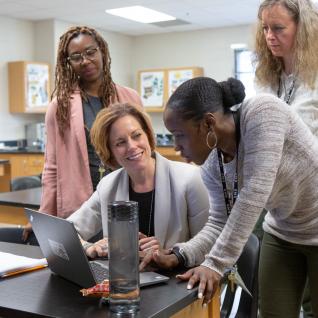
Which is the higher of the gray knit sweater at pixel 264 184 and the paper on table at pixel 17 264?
the gray knit sweater at pixel 264 184

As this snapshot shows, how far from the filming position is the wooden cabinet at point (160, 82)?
347 inches

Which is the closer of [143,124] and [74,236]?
[74,236]

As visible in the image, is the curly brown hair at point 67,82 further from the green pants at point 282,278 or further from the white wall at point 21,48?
the white wall at point 21,48

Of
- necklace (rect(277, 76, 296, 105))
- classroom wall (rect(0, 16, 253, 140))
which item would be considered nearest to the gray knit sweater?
necklace (rect(277, 76, 296, 105))

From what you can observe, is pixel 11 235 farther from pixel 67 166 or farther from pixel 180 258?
pixel 180 258

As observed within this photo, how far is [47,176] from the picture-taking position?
2395 mm

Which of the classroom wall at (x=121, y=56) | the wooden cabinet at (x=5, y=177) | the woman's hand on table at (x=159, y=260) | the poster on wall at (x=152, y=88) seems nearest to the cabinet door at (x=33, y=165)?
the wooden cabinet at (x=5, y=177)

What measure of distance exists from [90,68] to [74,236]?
3.92 ft

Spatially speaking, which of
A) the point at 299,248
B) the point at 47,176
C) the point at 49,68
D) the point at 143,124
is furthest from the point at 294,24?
the point at 49,68

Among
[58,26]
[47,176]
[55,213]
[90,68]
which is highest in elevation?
[58,26]

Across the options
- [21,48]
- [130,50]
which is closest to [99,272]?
[21,48]

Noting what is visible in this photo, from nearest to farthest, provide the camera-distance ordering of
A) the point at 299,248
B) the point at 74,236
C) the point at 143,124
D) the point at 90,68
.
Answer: the point at 74,236 < the point at 299,248 < the point at 143,124 < the point at 90,68

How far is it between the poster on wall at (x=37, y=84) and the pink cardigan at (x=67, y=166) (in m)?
5.47

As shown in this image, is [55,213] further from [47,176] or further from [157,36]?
[157,36]
